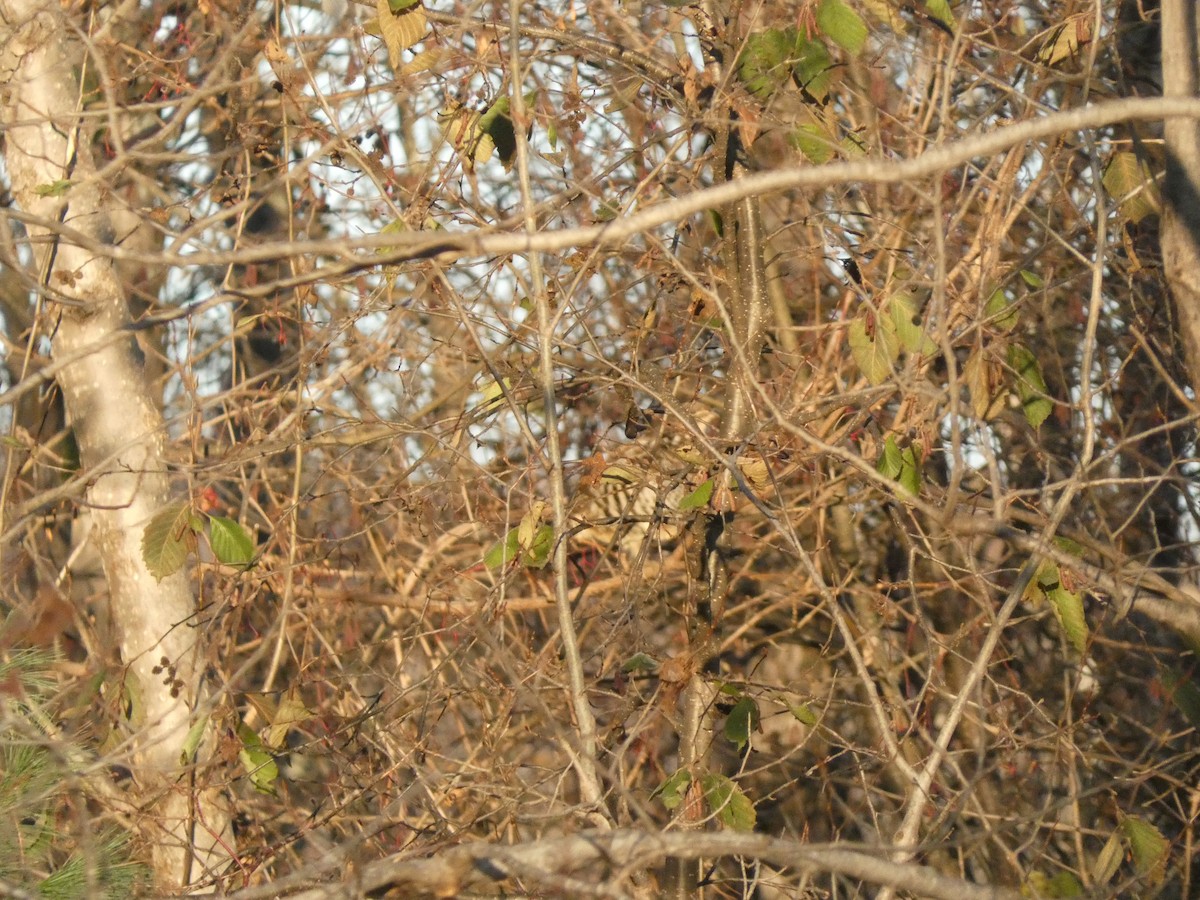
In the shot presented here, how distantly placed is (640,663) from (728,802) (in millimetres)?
378

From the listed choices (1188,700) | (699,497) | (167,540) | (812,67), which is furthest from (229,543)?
(1188,700)

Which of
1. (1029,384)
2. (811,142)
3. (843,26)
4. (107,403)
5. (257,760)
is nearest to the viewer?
(843,26)

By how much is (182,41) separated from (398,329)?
5.60 feet

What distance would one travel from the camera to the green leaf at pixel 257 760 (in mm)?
3258

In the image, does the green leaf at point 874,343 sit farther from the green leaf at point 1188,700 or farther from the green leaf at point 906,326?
the green leaf at point 1188,700

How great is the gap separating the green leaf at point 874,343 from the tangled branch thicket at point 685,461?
0.02 metres

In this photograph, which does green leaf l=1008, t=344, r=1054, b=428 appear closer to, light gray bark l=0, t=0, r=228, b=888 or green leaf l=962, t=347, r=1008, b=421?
green leaf l=962, t=347, r=1008, b=421

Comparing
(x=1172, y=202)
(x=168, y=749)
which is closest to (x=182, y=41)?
(x=168, y=749)

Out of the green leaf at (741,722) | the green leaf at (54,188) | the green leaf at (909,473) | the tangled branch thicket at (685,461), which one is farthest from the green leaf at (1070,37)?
the green leaf at (54,188)

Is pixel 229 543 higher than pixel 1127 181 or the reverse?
the reverse

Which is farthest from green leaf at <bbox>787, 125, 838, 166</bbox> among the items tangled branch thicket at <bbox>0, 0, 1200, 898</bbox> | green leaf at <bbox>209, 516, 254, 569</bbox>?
green leaf at <bbox>209, 516, 254, 569</bbox>

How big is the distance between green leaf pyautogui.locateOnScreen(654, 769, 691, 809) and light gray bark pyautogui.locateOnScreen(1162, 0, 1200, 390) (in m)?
1.49

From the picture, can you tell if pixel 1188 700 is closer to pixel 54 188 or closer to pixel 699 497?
pixel 699 497

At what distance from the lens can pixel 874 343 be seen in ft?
8.78
